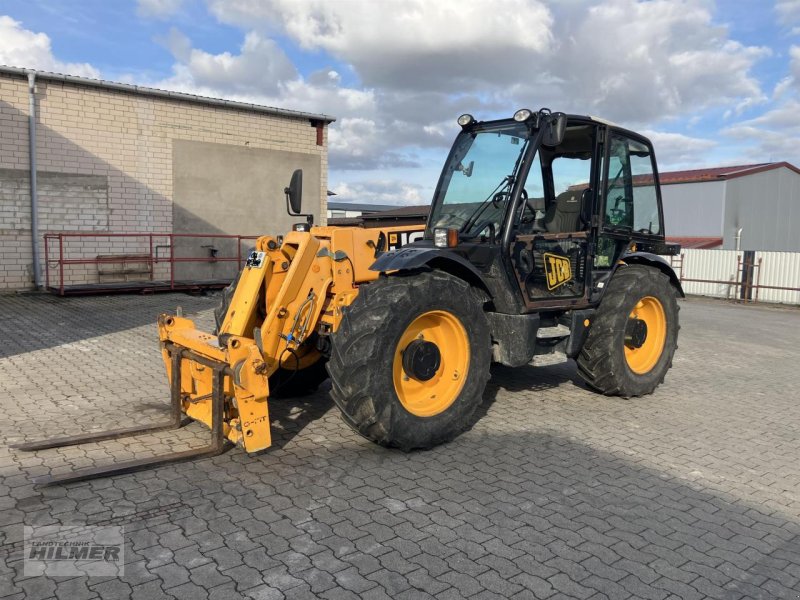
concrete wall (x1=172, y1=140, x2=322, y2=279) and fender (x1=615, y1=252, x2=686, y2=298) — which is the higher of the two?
concrete wall (x1=172, y1=140, x2=322, y2=279)

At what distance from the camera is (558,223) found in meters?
6.01

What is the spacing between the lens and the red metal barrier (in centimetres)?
1345

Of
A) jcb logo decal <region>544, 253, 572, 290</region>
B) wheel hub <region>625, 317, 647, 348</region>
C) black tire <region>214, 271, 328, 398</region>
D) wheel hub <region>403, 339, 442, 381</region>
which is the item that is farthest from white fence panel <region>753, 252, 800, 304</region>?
wheel hub <region>403, 339, 442, 381</region>

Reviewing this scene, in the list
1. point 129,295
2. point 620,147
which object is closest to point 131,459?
point 620,147

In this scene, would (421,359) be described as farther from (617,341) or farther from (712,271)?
(712,271)

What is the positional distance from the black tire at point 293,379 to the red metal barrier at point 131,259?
8.85 meters

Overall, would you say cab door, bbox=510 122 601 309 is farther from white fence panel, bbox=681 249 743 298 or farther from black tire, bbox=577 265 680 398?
white fence panel, bbox=681 249 743 298

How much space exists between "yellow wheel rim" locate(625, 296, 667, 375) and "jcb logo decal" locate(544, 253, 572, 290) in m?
1.28

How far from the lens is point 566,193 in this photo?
611cm

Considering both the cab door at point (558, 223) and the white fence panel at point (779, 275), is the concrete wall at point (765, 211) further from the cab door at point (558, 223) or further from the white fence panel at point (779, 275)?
the cab door at point (558, 223)

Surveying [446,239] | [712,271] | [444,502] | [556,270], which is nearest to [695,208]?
[712,271]

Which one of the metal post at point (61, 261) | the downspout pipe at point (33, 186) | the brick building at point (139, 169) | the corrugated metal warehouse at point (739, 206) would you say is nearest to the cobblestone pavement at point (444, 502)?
the metal post at point (61, 261)

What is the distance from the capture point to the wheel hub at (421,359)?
460 centimetres

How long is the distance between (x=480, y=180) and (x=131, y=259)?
37.2 ft
